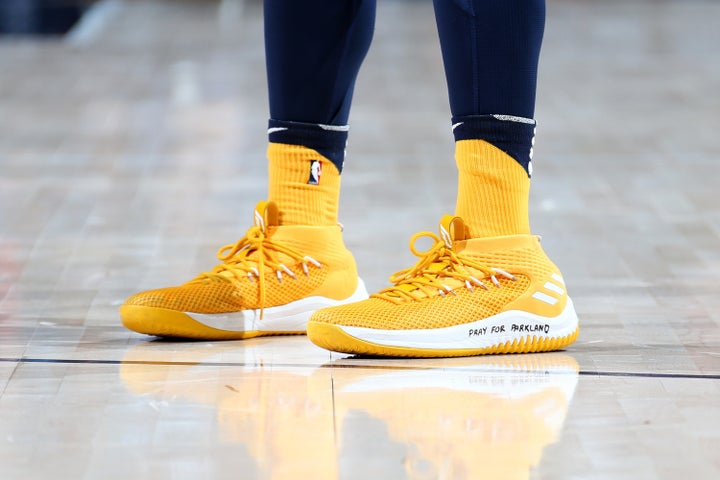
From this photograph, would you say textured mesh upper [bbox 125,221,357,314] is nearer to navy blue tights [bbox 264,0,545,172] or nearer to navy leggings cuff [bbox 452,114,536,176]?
navy blue tights [bbox 264,0,545,172]

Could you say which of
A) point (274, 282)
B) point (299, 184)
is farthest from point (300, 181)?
point (274, 282)

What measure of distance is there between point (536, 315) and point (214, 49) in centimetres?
352

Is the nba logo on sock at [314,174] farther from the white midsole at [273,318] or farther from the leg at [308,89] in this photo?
the white midsole at [273,318]

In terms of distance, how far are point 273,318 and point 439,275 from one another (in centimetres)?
19

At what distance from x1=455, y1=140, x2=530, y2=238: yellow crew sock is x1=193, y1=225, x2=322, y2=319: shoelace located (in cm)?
19

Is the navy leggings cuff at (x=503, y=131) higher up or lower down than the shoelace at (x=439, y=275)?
higher up

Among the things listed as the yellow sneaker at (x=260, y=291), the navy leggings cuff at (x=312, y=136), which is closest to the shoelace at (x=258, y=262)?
the yellow sneaker at (x=260, y=291)

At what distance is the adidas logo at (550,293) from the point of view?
1.23 meters

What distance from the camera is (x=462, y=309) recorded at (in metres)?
1.21

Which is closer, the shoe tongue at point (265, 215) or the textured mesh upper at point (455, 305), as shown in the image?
the textured mesh upper at point (455, 305)

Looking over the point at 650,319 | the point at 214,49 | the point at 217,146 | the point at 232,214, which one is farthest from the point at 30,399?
the point at 214,49

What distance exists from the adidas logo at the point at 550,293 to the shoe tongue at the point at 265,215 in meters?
0.30

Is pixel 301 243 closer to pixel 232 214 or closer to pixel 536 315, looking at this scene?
pixel 536 315

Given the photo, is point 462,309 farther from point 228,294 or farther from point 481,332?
point 228,294
